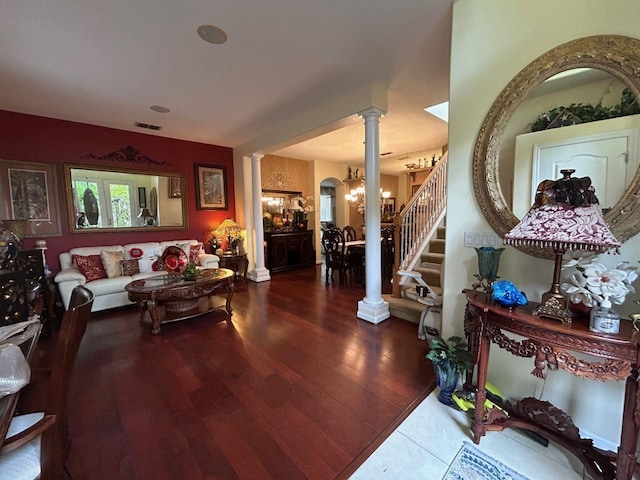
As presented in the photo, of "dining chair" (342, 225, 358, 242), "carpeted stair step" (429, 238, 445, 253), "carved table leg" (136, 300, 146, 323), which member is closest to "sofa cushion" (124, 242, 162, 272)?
"carved table leg" (136, 300, 146, 323)

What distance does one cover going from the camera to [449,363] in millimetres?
1784

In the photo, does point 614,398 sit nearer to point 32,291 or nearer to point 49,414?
point 49,414

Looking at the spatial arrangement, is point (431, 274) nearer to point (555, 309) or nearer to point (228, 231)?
point (555, 309)

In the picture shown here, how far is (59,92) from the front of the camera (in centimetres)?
297

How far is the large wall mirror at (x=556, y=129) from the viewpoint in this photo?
129 centimetres

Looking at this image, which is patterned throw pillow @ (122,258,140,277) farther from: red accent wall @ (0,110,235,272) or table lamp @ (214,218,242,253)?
table lamp @ (214,218,242,253)

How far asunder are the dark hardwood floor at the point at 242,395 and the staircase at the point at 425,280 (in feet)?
0.49

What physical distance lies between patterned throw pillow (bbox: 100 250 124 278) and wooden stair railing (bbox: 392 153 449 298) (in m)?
4.06

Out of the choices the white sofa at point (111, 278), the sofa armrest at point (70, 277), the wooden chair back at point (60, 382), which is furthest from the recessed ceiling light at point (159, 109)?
the wooden chair back at point (60, 382)

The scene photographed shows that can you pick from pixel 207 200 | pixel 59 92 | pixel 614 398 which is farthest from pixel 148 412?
pixel 207 200

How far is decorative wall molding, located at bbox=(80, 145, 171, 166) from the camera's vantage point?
4.13 metres

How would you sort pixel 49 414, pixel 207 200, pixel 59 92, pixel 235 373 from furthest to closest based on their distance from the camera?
pixel 207 200, pixel 59 92, pixel 235 373, pixel 49 414

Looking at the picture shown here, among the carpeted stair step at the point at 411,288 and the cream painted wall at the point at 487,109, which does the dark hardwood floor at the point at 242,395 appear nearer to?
the carpeted stair step at the point at 411,288

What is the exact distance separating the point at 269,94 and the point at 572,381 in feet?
12.2
